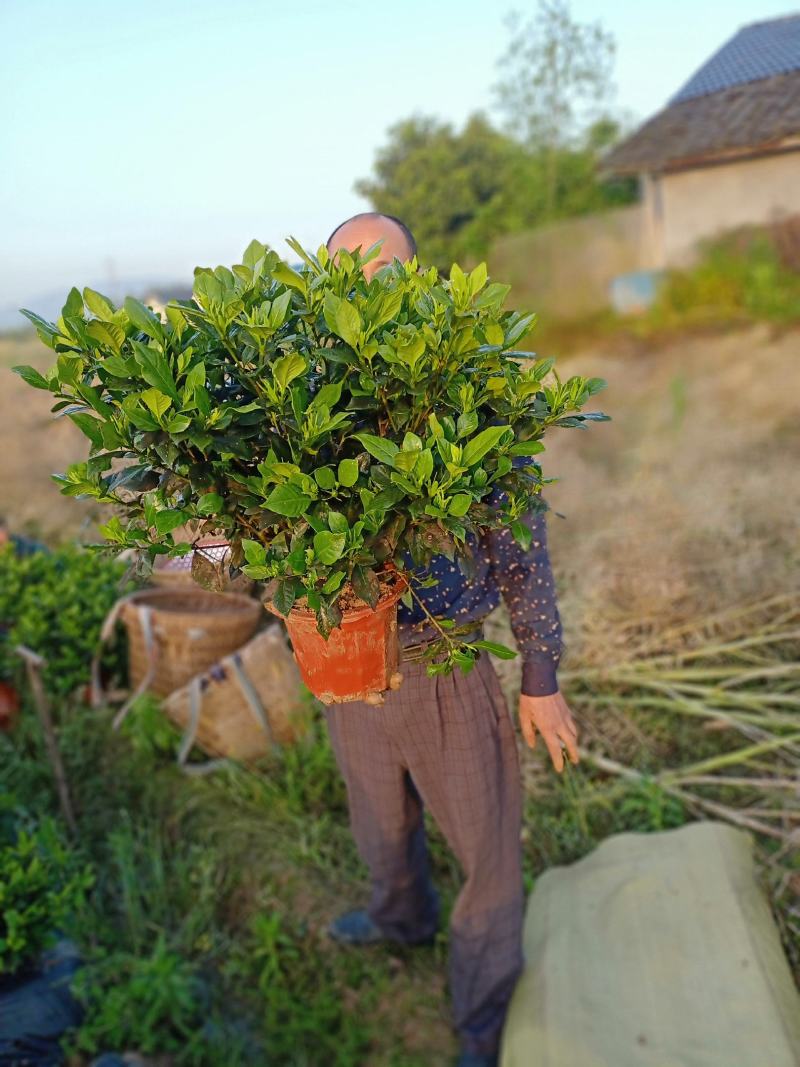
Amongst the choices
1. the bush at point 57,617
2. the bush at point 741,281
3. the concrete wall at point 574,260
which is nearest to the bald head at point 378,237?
the bush at point 57,617

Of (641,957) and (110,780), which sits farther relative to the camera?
(110,780)

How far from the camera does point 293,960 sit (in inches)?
90.4

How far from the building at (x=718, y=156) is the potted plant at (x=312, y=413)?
37.2ft

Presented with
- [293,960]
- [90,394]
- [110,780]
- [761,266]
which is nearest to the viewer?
[90,394]

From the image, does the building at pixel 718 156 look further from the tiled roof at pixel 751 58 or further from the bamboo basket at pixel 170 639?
the bamboo basket at pixel 170 639

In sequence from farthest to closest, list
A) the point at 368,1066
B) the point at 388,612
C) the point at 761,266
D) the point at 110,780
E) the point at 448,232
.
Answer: the point at 448,232 → the point at 761,266 → the point at 110,780 → the point at 368,1066 → the point at 388,612

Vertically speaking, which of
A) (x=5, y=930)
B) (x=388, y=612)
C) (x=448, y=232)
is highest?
(x=448, y=232)

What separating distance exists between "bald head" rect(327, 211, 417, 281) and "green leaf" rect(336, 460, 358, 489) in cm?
69

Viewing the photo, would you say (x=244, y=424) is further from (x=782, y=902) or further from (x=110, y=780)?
(x=110, y=780)

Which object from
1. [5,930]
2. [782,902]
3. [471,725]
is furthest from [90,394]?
[782,902]

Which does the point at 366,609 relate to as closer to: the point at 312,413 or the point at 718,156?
the point at 312,413

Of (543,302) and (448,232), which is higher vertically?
(448,232)

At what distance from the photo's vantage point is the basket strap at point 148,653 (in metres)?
3.04

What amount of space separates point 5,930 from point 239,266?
1.70m
